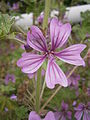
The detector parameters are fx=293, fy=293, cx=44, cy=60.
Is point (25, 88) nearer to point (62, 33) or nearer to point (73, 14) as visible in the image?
point (62, 33)

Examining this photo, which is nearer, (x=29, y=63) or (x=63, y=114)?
(x=29, y=63)

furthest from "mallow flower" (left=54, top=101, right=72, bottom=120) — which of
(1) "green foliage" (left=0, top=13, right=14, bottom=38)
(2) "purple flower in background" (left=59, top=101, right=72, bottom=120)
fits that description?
(1) "green foliage" (left=0, top=13, right=14, bottom=38)

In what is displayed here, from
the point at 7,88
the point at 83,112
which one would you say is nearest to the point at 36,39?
the point at 83,112

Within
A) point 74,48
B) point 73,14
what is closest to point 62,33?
point 74,48

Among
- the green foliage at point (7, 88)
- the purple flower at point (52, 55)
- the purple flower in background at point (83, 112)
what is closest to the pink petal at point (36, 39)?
the purple flower at point (52, 55)

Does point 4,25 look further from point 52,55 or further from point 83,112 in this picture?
point 83,112

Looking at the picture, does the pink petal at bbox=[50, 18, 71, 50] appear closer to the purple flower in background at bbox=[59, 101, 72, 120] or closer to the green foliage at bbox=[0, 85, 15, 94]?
the purple flower in background at bbox=[59, 101, 72, 120]
